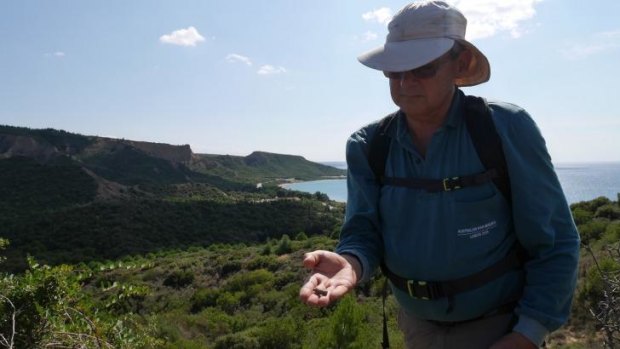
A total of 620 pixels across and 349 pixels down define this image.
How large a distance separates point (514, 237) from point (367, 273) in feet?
1.49

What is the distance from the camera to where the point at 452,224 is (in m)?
1.38

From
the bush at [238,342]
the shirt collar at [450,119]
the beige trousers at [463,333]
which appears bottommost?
the bush at [238,342]

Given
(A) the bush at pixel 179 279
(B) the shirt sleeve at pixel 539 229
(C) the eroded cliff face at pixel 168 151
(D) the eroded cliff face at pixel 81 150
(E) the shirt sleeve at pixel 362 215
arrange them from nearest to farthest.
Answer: (B) the shirt sleeve at pixel 539 229, (E) the shirt sleeve at pixel 362 215, (A) the bush at pixel 179 279, (D) the eroded cliff face at pixel 81 150, (C) the eroded cliff face at pixel 168 151

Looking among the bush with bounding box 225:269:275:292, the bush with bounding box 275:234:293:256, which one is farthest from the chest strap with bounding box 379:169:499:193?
the bush with bounding box 275:234:293:256

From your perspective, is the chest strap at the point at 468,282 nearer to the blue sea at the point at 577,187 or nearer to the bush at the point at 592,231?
the bush at the point at 592,231

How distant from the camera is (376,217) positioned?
1.60m

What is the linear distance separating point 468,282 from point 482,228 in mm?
166

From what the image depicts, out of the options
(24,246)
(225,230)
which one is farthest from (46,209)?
(225,230)

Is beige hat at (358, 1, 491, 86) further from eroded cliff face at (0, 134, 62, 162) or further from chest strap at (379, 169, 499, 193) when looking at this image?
eroded cliff face at (0, 134, 62, 162)

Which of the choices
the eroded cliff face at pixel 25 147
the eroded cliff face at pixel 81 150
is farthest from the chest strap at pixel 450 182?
the eroded cliff face at pixel 25 147

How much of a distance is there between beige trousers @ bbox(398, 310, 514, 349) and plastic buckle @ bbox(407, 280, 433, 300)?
14 centimetres

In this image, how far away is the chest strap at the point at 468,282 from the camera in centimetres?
140

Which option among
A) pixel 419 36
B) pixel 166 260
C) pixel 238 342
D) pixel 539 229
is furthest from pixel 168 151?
pixel 539 229

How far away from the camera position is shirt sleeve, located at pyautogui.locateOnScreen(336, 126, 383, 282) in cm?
155
